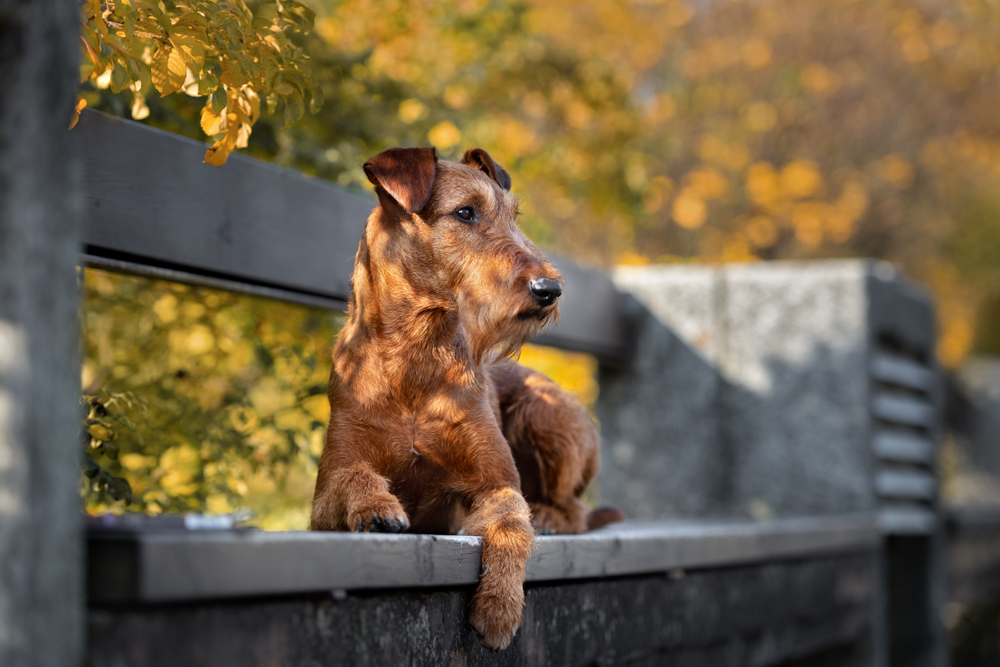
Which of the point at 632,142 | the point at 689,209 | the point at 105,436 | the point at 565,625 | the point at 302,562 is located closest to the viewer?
the point at 302,562

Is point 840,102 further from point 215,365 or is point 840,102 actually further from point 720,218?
point 215,365

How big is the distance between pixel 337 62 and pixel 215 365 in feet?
5.63

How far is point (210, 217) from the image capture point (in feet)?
10.5

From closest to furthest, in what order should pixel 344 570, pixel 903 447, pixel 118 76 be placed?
1. pixel 344 570
2. pixel 118 76
3. pixel 903 447

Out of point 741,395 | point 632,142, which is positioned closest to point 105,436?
point 741,395

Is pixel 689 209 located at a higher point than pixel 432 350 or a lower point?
higher

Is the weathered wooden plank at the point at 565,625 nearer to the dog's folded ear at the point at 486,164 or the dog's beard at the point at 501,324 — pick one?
the dog's beard at the point at 501,324

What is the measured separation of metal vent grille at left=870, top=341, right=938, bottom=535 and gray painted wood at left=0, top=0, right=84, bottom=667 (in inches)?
211

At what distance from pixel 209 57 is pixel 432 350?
98 centimetres

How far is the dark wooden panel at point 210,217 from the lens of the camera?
2820 mm

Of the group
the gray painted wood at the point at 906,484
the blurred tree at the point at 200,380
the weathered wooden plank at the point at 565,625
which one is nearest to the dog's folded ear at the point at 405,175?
the weathered wooden plank at the point at 565,625

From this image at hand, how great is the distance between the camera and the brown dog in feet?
7.78

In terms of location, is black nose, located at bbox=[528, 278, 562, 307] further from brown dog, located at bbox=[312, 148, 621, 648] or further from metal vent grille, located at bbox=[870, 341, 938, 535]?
metal vent grille, located at bbox=[870, 341, 938, 535]

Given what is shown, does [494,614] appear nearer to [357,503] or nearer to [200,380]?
[357,503]
